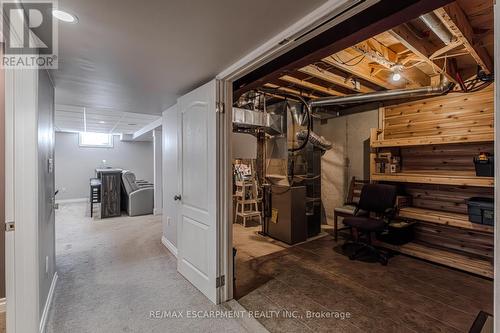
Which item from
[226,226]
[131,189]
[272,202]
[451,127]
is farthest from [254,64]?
[131,189]

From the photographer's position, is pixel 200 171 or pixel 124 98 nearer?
pixel 200 171

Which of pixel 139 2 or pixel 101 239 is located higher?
pixel 139 2

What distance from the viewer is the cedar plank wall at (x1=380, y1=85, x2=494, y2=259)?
9.39ft

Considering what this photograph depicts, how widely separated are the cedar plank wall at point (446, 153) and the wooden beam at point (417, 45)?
765 millimetres

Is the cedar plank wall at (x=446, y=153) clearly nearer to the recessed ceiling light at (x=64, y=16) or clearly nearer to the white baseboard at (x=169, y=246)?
the white baseboard at (x=169, y=246)

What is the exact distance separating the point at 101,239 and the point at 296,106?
389cm

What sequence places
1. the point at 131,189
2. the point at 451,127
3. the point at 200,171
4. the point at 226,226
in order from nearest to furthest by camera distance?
the point at 226,226, the point at 200,171, the point at 451,127, the point at 131,189

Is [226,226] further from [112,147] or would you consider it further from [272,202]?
[112,147]

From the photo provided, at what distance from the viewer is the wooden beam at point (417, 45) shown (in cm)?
187

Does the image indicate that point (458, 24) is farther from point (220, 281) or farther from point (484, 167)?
point (220, 281)

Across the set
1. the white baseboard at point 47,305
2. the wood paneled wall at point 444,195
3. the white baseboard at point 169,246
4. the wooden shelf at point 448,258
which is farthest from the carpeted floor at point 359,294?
the white baseboard at point 47,305

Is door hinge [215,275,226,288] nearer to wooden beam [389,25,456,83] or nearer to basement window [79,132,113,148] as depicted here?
wooden beam [389,25,456,83]

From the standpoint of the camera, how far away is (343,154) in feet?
14.6

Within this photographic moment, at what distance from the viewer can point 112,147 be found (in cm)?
841
